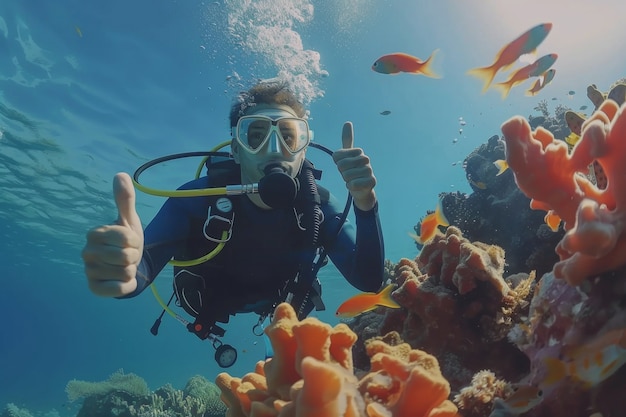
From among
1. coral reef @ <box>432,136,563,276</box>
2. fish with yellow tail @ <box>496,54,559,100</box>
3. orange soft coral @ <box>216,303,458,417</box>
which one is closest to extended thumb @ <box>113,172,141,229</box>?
orange soft coral @ <box>216,303,458,417</box>

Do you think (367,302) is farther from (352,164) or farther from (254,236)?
(254,236)

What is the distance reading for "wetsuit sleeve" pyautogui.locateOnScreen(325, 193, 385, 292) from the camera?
357 cm

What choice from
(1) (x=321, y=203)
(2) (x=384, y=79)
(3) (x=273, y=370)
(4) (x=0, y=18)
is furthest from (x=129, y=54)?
(3) (x=273, y=370)

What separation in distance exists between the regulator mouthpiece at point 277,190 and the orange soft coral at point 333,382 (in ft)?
6.93

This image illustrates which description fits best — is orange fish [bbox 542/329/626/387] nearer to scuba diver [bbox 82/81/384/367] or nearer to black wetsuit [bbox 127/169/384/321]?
scuba diver [bbox 82/81/384/367]

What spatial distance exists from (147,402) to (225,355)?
23.3 ft

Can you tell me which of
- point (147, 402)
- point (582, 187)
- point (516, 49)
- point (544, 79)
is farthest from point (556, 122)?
point (147, 402)

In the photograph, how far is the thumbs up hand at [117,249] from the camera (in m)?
1.84

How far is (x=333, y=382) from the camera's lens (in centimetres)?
105

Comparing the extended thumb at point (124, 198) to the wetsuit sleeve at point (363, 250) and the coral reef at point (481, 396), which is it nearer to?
the coral reef at point (481, 396)

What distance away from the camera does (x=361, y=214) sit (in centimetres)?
347

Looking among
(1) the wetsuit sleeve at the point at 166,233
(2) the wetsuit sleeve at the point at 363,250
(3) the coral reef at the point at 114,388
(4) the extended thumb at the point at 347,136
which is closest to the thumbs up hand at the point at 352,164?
(4) the extended thumb at the point at 347,136

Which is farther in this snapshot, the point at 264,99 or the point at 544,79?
the point at 544,79

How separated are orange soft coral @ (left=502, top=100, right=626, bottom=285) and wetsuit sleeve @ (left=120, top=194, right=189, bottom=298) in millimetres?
3160
